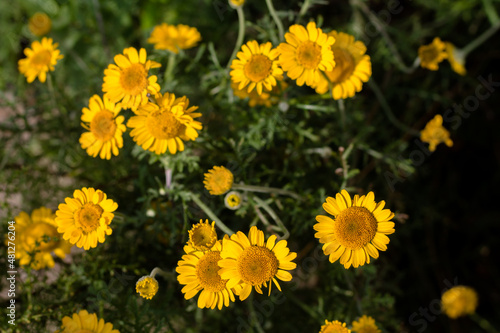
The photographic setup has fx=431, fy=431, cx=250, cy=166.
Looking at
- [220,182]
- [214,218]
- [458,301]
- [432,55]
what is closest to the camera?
[220,182]

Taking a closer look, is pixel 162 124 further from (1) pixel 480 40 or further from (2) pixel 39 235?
(1) pixel 480 40

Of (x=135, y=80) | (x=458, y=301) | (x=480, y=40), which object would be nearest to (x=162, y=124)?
(x=135, y=80)

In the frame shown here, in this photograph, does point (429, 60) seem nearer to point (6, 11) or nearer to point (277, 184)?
point (277, 184)

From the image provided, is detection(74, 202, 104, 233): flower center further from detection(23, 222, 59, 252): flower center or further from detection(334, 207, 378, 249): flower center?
detection(334, 207, 378, 249): flower center

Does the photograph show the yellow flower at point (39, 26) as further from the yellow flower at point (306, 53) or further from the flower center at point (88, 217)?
the yellow flower at point (306, 53)

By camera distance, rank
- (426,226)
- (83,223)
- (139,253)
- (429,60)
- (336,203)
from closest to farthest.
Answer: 1. (336,203)
2. (83,223)
3. (429,60)
4. (139,253)
5. (426,226)

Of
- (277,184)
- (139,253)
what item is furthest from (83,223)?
(277,184)
